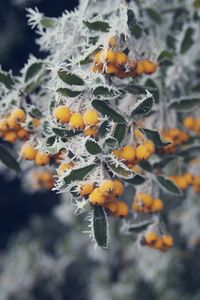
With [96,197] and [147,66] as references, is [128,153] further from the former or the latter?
[147,66]

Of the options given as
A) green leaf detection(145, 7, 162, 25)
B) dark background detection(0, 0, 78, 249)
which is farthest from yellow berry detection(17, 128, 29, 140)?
dark background detection(0, 0, 78, 249)

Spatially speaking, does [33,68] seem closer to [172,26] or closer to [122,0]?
[122,0]

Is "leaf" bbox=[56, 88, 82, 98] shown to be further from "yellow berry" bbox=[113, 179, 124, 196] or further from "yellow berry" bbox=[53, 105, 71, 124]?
"yellow berry" bbox=[113, 179, 124, 196]

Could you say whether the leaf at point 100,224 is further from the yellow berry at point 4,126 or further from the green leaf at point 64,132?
the yellow berry at point 4,126

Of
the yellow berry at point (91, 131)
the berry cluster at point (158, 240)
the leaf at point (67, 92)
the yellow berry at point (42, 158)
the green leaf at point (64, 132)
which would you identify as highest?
the leaf at point (67, 92)

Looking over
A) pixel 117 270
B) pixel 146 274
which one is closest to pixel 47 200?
pixel 117 270

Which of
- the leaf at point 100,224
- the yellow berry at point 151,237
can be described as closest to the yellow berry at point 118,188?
the leaf at point 100,224
